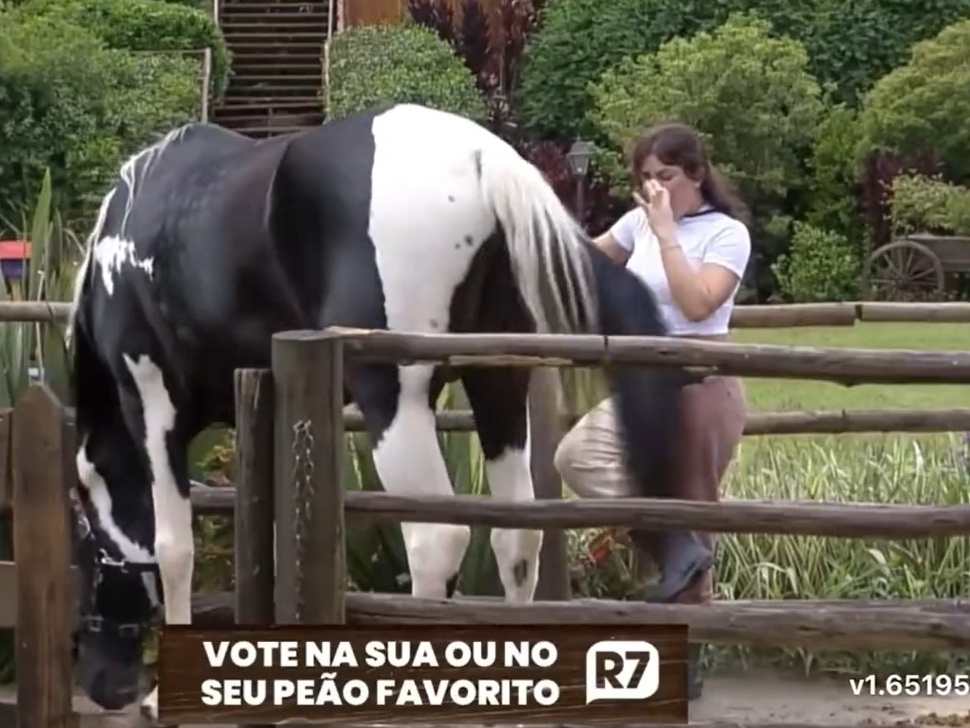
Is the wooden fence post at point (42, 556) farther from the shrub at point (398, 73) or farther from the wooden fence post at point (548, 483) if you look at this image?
the shrub at point (398, 73)

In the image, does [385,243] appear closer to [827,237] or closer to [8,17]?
[827,237]

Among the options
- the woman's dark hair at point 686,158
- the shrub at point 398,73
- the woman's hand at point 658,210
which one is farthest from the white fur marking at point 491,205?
the shrub at point 398,73

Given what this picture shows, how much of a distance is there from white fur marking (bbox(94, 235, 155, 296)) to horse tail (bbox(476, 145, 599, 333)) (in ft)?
3.13

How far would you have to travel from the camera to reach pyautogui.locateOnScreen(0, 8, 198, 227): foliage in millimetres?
15891

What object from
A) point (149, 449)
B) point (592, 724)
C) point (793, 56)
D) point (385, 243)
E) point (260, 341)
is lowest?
point (592, 724)

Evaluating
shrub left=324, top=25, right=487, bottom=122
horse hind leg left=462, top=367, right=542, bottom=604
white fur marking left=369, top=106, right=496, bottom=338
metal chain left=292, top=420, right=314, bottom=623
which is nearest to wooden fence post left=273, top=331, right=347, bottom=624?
metal chain left=292, top=420, right=314, bottom=623

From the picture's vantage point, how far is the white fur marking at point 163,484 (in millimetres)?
4285

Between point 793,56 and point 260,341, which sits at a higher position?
point 793,56

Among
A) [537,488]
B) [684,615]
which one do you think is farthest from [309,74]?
[684,615]

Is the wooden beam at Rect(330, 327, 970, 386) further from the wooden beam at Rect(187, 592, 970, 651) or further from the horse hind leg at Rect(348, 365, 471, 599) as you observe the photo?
the wooden beam at Rect(187, 592, 970, 651)

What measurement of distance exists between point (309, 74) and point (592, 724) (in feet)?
59.5

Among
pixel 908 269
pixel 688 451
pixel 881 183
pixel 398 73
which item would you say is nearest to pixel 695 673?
pixel 688 451

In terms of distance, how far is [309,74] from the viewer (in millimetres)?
20750

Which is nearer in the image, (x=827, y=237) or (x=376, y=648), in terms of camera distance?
(x=376, y=648)
